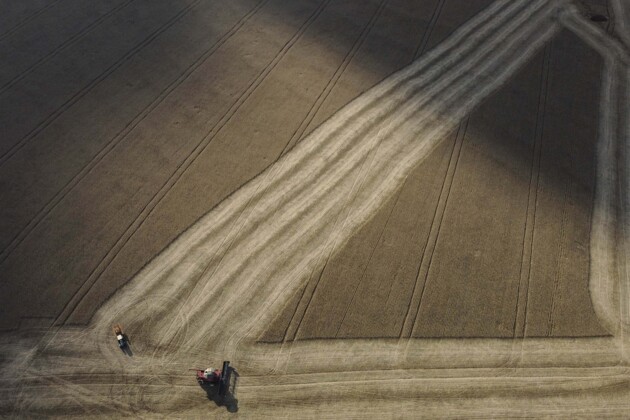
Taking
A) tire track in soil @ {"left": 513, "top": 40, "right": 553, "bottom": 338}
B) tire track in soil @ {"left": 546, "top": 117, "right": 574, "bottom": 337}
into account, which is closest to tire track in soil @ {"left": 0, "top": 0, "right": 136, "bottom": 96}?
tire track in soil @ {"left": 513, "top": 40, "right": 553, "bottom": 338}

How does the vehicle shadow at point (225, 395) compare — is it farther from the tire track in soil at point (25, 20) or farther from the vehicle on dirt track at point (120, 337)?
the tire track in soil at point (25, 20)

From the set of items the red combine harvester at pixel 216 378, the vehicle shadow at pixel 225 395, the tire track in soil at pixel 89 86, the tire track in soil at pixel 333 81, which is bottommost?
the vehicle shadow at pixel 225 395

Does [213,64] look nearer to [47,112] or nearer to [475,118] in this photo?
[47,112]

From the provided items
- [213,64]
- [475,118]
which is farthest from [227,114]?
[475,118]

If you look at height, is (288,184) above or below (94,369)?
above

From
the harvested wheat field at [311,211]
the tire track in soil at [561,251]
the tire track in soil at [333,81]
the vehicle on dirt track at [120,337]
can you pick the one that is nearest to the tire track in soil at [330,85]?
the tire track in soil at [333,81]

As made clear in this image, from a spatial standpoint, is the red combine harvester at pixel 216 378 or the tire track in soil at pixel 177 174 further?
the tire track in soil at pixel 177 174

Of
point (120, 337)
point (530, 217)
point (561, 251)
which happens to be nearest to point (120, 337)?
point (120, 337)
